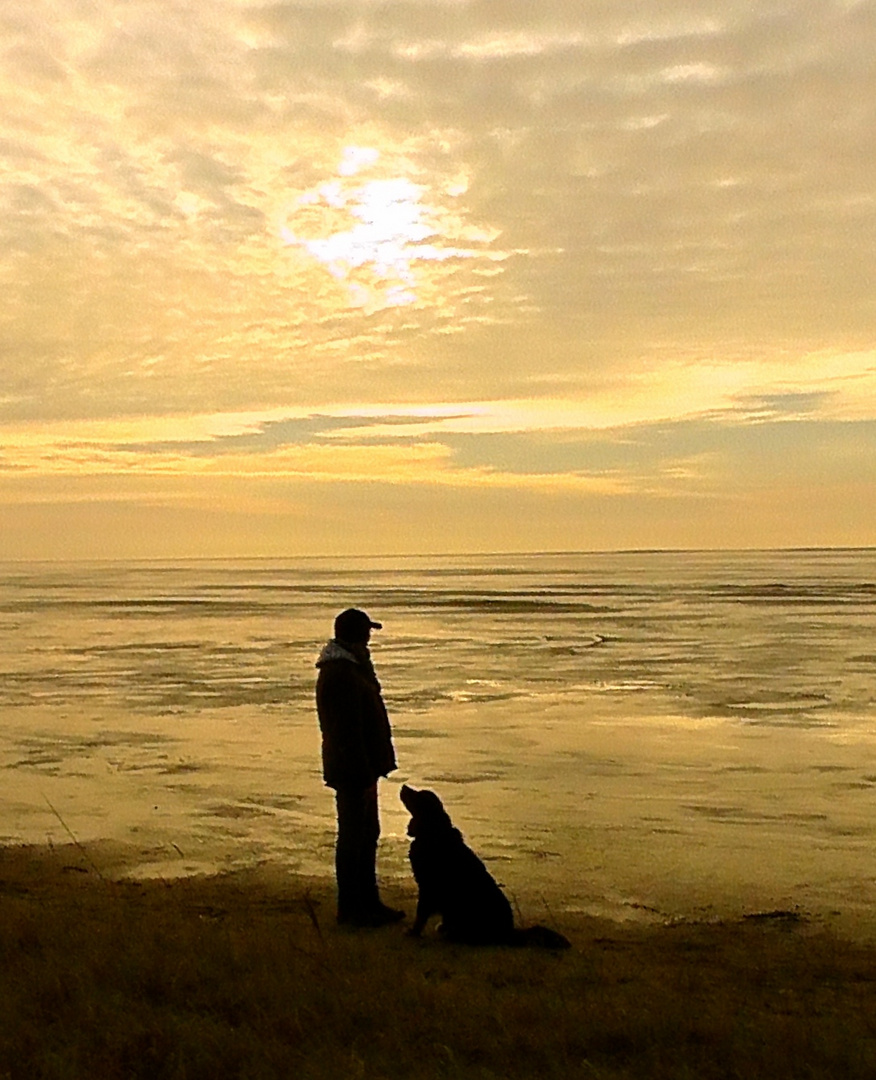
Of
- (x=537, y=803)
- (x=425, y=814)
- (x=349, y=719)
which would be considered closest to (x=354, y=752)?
(x=349, y=719)

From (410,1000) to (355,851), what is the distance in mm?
2131

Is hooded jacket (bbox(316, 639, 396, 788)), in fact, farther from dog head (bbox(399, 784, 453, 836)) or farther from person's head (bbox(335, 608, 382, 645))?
dog head (bbox(399, 784, 453, 836))

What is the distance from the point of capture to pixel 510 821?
12266mm

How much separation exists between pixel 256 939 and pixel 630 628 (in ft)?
110

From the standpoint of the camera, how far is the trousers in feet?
27.2

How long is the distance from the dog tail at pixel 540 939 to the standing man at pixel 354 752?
1058mm

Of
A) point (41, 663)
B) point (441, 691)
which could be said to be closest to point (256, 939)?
point (441, 691)

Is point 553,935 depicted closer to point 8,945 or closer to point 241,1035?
point 241,1035

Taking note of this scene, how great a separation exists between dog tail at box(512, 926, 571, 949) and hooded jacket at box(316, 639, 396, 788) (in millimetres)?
1367

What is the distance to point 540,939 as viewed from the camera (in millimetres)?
7660

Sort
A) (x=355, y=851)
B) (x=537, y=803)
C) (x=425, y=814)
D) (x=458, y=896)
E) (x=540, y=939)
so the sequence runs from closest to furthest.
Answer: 1. (x=540, y=939)
2. (x=458, y=896)
3. (x=425, y=814)
4. (x=355, y=851)
5. (x=537, y=803)

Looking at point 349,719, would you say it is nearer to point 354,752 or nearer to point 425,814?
point 354,752

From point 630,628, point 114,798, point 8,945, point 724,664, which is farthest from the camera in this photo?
point 630,628

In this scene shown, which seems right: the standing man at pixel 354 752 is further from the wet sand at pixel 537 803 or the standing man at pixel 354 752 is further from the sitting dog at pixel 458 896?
the wet sand at pixel 537 803
